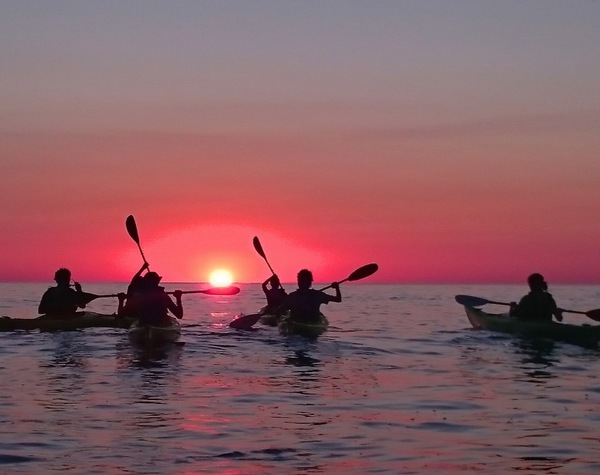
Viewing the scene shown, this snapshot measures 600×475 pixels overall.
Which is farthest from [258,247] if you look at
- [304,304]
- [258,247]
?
[304,304]

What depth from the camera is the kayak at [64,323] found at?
24062 millimetres

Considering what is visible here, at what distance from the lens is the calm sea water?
365 inches

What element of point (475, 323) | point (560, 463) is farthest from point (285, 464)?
point (475, 323)

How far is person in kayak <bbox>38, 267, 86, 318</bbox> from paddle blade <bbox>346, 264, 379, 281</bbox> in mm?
7397

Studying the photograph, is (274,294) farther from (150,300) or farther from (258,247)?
Result: (150,300)

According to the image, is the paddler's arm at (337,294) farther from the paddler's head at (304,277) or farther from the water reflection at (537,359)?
the water reflection at (537,359)

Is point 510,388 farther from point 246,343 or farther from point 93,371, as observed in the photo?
point 246,343

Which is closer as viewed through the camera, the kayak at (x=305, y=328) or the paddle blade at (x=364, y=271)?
the kayak at (x=305, y=328)

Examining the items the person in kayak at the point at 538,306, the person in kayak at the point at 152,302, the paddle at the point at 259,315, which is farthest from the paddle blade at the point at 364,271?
the person in kayak at the point at 152,302

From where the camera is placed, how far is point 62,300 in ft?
80.1

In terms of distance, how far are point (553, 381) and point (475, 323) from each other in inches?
496

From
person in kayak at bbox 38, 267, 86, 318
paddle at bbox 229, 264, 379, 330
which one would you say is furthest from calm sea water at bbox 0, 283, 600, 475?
paddle at bbox 229, 264, 379, 330

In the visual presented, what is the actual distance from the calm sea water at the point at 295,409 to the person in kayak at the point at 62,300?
8.85ft

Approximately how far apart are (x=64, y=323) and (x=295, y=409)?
13.3 meters
